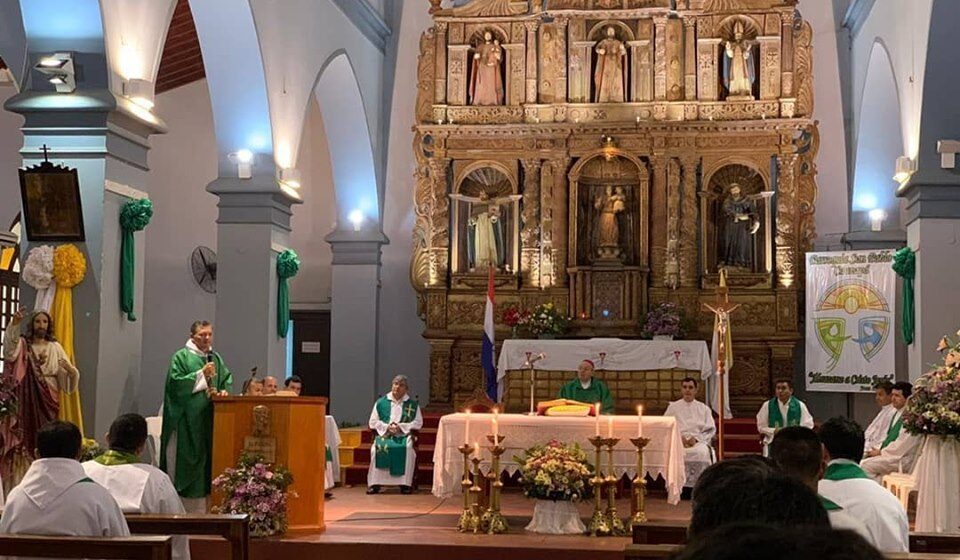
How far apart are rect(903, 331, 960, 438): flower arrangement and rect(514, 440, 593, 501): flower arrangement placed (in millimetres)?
2377

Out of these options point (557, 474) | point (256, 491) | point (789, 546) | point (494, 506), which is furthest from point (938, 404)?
point (789, 546)

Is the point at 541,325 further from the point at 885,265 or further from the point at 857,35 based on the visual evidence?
the point at 857,35

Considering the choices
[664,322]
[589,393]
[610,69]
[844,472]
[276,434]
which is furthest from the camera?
[610,69]

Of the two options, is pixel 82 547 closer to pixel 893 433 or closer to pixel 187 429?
pixel 187 429

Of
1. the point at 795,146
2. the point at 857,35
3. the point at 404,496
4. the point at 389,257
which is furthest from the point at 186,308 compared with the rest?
the point at 857,35

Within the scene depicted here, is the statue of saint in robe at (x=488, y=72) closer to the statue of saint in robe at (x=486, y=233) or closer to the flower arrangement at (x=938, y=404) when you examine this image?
the statue of saint in robe at (x=486, y=233)

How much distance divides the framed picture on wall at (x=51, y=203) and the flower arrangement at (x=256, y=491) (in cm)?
214

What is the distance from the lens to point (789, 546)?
3.77 ft

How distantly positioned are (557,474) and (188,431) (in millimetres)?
2715

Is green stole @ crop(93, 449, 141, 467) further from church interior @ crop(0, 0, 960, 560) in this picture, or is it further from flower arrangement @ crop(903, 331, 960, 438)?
flower arrangement @ crop(903, 331, 960, 438)

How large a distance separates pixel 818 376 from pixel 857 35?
499 cm

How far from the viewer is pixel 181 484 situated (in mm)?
8789

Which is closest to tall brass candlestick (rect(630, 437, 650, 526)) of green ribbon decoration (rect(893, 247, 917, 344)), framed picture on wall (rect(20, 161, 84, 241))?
green ribbon decoration (rect(893, 247, 917, 344))

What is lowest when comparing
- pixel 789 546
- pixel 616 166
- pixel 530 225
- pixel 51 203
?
pixel 789 546
